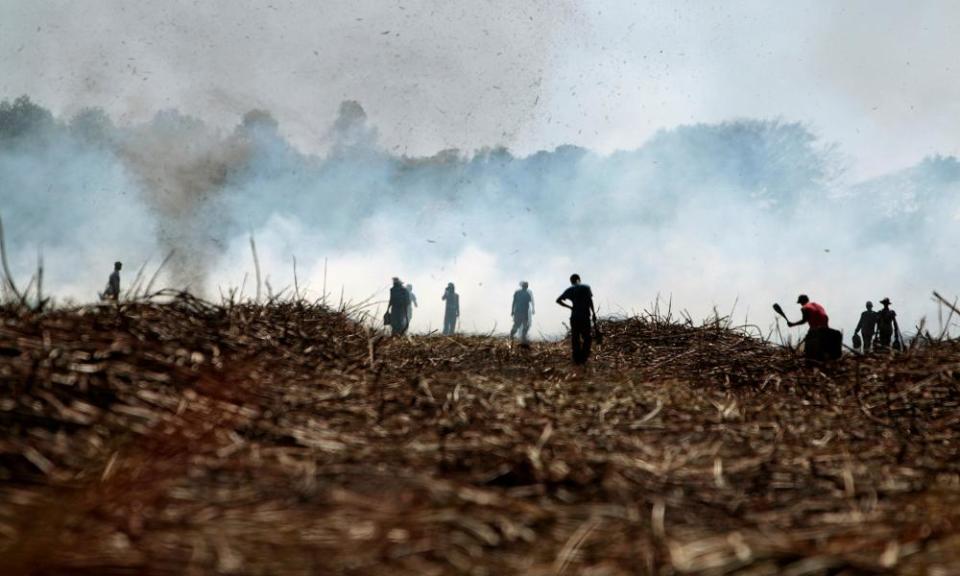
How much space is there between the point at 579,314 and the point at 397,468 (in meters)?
6.89

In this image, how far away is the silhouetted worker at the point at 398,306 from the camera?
15.4m

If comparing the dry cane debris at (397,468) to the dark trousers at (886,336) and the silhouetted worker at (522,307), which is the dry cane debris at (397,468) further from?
the silhouetted worker at (522,307)

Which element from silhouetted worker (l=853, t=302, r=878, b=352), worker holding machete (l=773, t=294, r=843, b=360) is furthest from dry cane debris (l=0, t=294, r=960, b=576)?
silhouetted worker (l=853, t=302, r=878, b=352)

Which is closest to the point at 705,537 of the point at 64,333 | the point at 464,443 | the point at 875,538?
the point at 875,538

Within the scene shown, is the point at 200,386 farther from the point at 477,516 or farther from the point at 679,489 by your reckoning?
the point at 679,489

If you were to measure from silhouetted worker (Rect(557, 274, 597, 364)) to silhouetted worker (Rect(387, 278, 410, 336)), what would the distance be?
6.17 m

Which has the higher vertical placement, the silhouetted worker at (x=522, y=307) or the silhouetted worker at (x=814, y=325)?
the silhouetted worker at (x=522, y=307)

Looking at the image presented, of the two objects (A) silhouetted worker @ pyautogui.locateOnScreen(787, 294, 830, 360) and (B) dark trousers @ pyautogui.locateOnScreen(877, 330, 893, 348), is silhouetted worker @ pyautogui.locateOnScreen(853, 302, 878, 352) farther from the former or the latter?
(A) silhouetted worker @ pyautogui.locateOnScreen(787, 294, 830, 360)

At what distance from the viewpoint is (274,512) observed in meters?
2.72

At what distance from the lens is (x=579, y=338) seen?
9891 mm

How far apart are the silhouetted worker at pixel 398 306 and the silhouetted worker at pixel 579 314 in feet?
20.2

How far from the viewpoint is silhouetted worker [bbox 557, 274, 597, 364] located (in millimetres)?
9789

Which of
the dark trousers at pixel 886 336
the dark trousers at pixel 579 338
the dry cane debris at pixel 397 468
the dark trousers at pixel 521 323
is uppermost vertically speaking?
the dark trousers at pixel 521 323

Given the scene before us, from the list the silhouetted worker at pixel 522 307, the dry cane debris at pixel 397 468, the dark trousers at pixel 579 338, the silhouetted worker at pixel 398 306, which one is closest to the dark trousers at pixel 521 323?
the silhouetted worker at pixel 522 307
